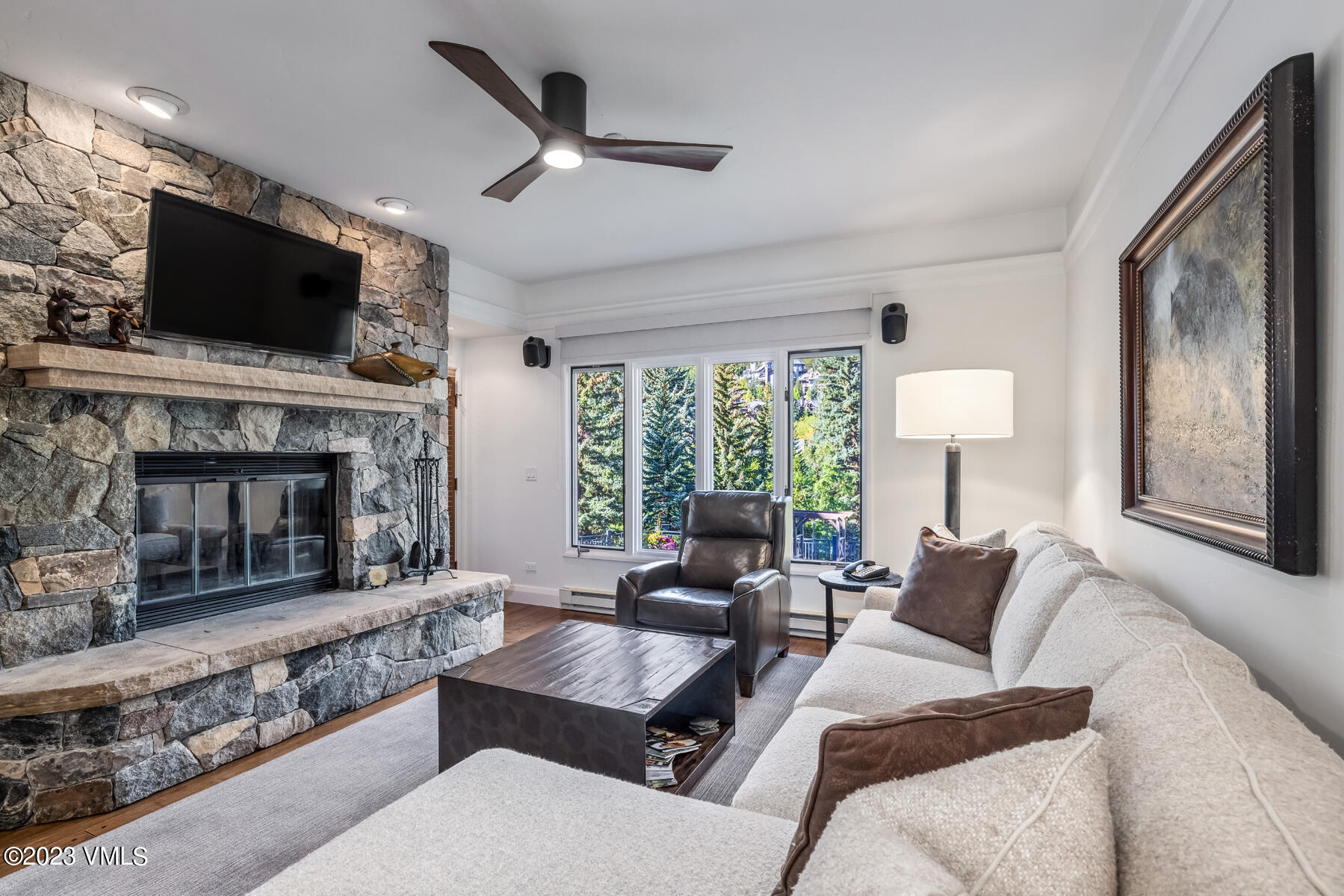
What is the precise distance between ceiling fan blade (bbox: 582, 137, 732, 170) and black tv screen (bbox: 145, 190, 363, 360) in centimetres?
173

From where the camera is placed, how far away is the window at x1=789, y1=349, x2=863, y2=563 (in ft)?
13.9

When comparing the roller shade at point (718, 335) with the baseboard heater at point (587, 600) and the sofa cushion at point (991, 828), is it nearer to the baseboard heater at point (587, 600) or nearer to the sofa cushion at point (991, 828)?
the baseboard heater at point (587, 600)

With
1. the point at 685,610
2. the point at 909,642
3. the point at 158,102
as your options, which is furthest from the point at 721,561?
the point at 158,102

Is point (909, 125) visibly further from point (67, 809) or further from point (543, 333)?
point (67, 809)

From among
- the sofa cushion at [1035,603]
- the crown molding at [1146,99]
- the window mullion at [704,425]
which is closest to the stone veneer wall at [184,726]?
the window mullion at [704,425]

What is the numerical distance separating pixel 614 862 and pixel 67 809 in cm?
219

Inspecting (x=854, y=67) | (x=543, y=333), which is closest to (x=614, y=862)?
(x=854, y=67)

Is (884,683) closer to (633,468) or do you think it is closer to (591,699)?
(591,699)

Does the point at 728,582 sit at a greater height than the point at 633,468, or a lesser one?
lesser

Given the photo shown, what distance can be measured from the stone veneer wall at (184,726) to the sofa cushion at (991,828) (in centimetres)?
253

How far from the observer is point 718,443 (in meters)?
4.64

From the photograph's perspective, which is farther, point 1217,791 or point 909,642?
point 909,642

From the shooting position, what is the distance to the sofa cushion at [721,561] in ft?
12.1

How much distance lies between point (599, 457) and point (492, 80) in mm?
3334
